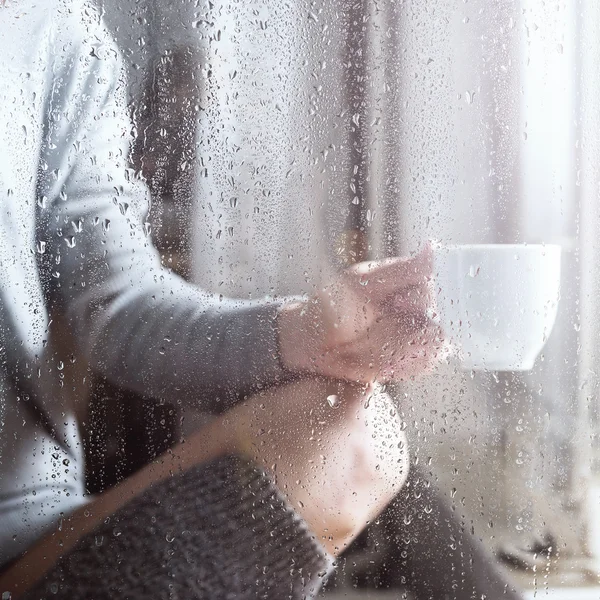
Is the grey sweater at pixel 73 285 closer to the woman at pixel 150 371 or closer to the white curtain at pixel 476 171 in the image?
the woman at pixel 150 371

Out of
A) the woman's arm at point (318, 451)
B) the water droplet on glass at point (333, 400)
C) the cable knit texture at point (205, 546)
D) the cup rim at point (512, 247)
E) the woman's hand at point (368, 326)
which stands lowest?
the cable knit texture at point (205, 546)

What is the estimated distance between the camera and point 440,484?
0.45m

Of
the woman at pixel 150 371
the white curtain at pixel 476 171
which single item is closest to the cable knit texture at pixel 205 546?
the woman at pixel 150 371

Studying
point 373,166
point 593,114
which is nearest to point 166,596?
point 373,166

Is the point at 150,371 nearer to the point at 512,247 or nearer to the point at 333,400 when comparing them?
the point at 333,400

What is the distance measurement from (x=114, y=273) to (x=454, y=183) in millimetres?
242

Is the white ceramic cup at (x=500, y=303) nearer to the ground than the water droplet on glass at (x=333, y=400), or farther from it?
farther from it

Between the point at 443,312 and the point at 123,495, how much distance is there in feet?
0.84

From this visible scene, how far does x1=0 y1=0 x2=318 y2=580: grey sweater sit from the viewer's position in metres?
0.48

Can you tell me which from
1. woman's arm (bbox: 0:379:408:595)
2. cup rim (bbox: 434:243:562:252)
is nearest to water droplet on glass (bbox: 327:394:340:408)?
woman's arm (bbox: 0:379:408:595)

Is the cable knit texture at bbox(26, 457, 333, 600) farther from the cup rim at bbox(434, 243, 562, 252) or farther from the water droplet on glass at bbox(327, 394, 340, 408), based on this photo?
the cup rim at bbox(434, 243, 562, 252)

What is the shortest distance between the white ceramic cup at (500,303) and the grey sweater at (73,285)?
0.12 m

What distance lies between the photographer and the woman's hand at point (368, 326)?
1.50ft

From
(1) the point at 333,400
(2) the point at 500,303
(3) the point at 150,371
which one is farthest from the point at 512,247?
(3) the point at 150,371
